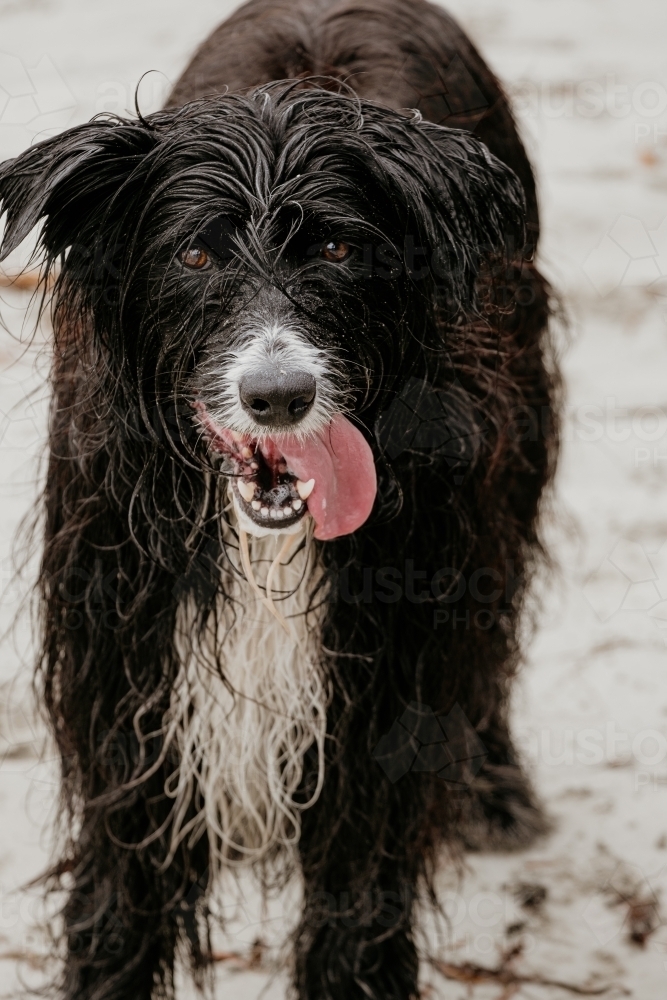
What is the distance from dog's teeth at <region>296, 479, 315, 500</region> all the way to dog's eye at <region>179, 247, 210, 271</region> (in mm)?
388

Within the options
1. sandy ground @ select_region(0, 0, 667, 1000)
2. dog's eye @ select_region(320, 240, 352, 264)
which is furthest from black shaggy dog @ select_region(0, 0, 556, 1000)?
sandy ground @ select_region(0, 0, 667, 1000)

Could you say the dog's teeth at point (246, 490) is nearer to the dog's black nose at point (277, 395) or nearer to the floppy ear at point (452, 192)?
the dog's black nose at point (277, 395)

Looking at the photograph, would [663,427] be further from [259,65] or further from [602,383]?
[259,65]

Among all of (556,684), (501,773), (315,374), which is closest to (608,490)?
(556,684)

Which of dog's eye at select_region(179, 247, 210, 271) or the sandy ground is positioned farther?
the sandy ground

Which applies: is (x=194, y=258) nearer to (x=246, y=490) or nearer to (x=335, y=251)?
(x=335, y=251)

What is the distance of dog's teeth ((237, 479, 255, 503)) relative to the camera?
2146 mm

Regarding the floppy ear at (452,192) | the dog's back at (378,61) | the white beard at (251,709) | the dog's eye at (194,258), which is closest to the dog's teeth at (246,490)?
the white beard at (251,709)

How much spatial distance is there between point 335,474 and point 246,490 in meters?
0.15

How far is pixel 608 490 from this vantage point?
4.71m

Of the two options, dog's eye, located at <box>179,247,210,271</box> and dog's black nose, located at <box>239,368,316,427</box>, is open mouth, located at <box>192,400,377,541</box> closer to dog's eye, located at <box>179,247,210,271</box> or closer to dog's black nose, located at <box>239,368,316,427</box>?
dog's black nose, located at <box>239,368,316,427</box>

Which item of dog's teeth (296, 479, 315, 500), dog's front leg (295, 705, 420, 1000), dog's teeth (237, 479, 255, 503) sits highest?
dog's teeth (237, 479, 255, 503)

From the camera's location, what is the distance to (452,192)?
2215 millimetres

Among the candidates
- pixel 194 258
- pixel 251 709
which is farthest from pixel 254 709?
pixel 194 258
